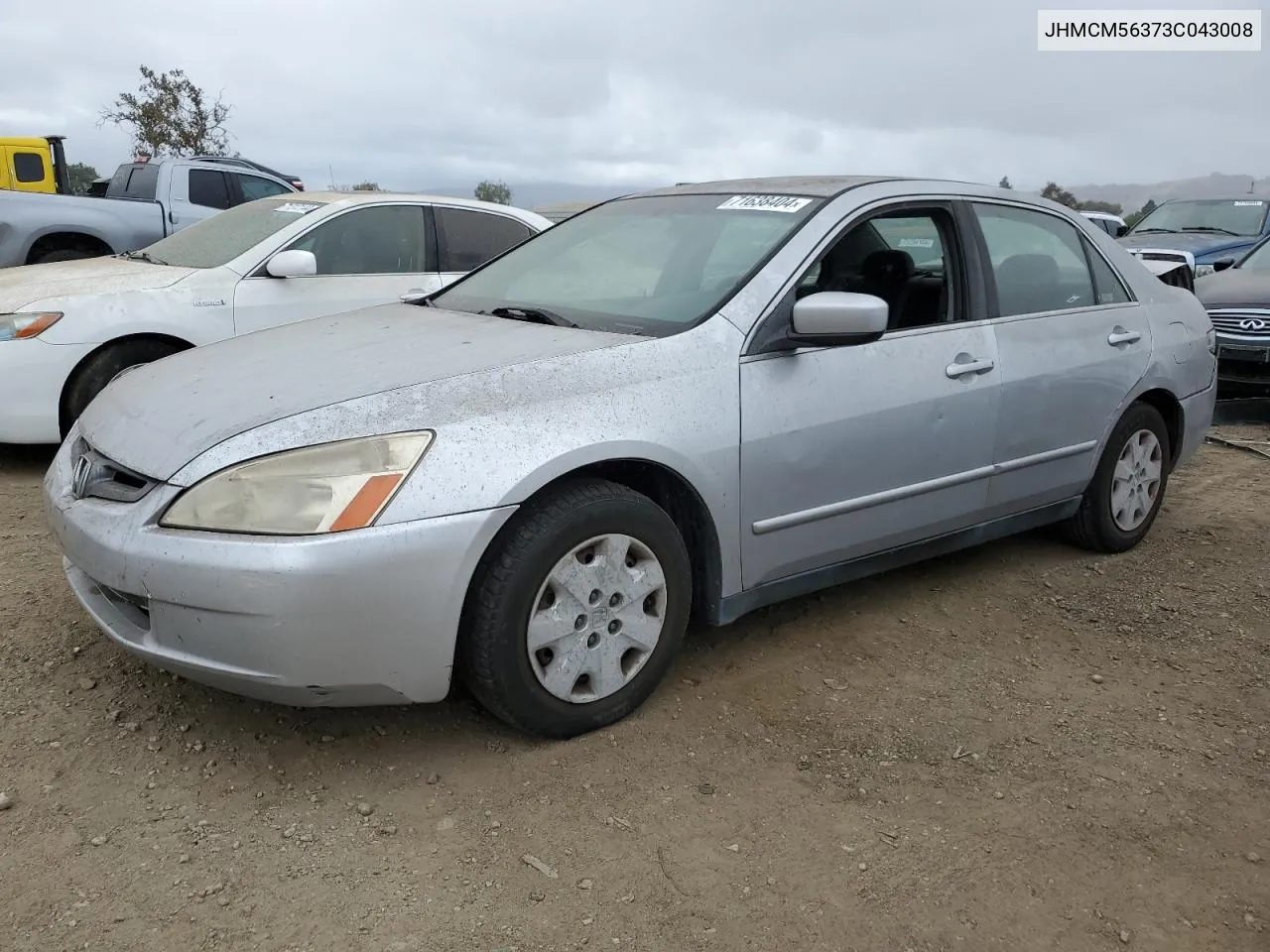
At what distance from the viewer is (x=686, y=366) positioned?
2.98 m

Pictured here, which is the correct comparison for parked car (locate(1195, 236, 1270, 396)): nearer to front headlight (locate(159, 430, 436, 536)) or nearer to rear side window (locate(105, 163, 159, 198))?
front headlight (locate(159, 430, 436, 536))

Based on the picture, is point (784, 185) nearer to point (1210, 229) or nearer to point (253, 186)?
point (253, 186)

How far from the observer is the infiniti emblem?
2.80 meters

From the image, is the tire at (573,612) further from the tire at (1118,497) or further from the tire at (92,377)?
the tire at (92,377)

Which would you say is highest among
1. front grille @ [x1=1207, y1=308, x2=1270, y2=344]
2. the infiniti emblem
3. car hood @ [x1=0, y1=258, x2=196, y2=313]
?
car hood @ [x1=0, y1=258, x2=196, y2=313]

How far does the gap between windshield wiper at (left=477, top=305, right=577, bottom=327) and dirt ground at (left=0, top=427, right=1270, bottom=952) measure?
1.13 meters

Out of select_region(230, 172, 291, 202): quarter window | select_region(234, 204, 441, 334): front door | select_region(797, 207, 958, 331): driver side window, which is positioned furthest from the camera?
select_region(230, 172, 291, 202): quarter window

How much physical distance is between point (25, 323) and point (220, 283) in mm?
920

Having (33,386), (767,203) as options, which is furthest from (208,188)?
(767,203)

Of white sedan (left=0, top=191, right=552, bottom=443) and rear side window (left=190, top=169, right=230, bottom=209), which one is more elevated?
rear side window (left=190, top=169, right=230, bottom=209)

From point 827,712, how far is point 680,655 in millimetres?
537

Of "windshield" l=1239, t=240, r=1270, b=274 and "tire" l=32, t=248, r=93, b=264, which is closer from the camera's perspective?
"windshield" l=1239, t=240, r=1270, b=274

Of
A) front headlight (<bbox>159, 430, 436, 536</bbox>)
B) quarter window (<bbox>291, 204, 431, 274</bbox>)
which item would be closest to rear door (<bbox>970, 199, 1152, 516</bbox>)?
front headlight (<bbox>159, 430, 436, 536</bbox>)

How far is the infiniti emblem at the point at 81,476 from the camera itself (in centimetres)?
280
